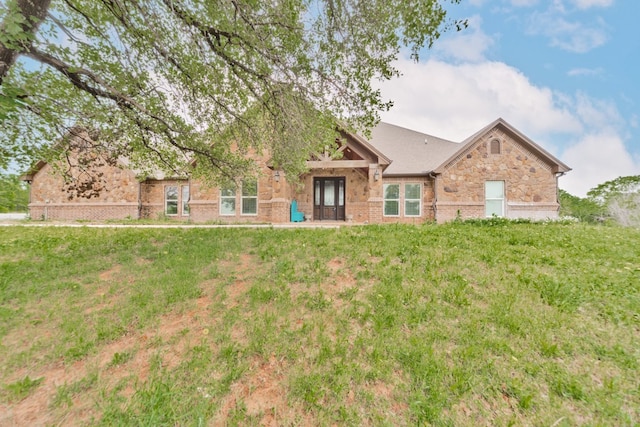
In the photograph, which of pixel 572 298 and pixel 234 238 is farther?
pixel 234 238

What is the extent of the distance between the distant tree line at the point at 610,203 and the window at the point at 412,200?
558 inches

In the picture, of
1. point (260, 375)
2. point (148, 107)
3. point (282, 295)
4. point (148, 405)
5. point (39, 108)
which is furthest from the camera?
point (148, 107)

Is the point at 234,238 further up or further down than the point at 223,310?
further up

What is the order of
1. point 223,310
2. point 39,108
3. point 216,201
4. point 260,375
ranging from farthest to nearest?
point 216,201
point 39,108
point 223,310
point 260,375

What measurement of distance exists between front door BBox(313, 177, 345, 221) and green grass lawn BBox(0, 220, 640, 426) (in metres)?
10.4

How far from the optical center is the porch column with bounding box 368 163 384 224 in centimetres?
1394

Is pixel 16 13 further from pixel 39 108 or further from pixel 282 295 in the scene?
pixel 282 295

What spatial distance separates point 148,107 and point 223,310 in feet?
17.0

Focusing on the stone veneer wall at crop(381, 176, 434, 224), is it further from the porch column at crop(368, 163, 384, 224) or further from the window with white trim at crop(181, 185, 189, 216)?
the window with white trim at crop(181, 185, 189, 216)

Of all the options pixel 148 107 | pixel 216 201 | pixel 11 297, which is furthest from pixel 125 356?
pixel 216 201

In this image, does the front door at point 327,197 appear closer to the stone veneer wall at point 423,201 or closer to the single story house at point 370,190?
the single story house at point 370,190

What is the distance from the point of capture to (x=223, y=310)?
3971mm

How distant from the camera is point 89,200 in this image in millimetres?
17500

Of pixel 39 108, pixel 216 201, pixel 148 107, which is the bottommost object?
pixel 216 201
